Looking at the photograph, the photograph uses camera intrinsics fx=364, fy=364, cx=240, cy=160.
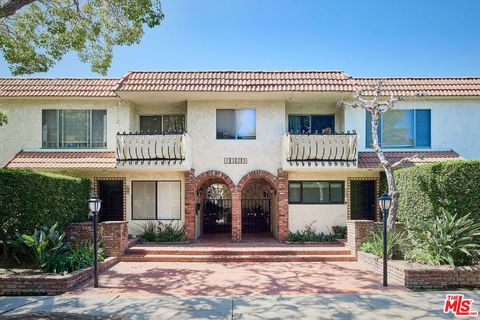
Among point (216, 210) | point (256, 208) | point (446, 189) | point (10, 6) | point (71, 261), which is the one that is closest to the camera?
point (10, 6)

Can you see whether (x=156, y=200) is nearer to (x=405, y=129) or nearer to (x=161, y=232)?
(x=161, y=232)

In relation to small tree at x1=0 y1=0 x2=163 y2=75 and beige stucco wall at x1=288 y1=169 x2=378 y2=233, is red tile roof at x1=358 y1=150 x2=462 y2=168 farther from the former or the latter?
small tree at x1=0 y1=0 x2=163 y2=75

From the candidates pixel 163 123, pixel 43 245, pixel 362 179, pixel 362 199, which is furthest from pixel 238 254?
pixel 163 123

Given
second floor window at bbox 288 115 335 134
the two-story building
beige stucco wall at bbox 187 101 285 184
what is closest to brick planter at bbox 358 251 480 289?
the two-story building

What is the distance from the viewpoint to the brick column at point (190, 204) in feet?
48.0

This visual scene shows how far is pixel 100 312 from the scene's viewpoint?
711 centimetres

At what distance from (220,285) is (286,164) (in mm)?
6232

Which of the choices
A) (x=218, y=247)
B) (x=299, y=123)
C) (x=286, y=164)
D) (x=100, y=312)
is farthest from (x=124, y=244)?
(x=299, y=123)

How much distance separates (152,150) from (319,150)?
652 cm

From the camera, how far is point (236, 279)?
9.92 metres

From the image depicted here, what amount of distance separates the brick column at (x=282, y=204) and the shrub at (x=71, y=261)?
7140mm

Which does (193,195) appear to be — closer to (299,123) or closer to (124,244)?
(124,244)

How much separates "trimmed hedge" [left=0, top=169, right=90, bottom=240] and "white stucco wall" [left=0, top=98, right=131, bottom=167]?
176 inches

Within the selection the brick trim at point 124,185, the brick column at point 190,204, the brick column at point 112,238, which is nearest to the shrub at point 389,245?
the brick column at point 190,204
